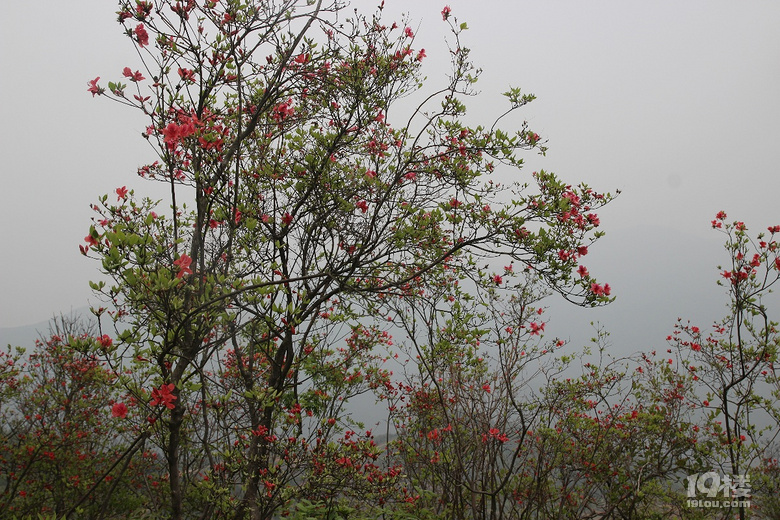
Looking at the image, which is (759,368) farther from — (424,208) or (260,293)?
(260,293)

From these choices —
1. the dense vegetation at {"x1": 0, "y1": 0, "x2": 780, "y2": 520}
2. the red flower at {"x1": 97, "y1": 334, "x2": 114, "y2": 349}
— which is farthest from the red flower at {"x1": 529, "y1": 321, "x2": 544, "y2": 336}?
the red flower at {"x1": 97, "y1": 334, "x2": 114, "y2": 349}

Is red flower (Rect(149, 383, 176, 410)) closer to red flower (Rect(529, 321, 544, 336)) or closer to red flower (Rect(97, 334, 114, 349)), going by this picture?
red flower (Rect(97, 334, 114, 349))

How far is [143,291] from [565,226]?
10.1 ft

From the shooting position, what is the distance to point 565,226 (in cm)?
368

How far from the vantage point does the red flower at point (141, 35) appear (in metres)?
3.03

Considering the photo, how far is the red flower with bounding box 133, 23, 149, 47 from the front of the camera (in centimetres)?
303

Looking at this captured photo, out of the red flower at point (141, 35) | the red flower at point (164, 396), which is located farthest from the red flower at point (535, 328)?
the red flower at point (141, 35)

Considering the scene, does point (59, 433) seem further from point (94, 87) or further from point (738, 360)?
point (738, 360)

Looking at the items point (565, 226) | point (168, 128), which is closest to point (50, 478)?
point (168, 128)

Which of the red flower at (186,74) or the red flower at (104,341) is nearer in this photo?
the red flower at (104,341)

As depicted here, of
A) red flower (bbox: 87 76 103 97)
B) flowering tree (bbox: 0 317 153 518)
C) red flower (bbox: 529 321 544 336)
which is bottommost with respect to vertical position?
flowering tree (bbox: 0 317 153 518)

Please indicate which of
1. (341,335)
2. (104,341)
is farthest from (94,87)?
(341,335)

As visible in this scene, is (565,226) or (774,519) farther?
(774,519)

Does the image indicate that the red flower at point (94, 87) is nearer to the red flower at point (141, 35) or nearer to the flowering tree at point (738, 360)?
the red flower at point (141, 35)
